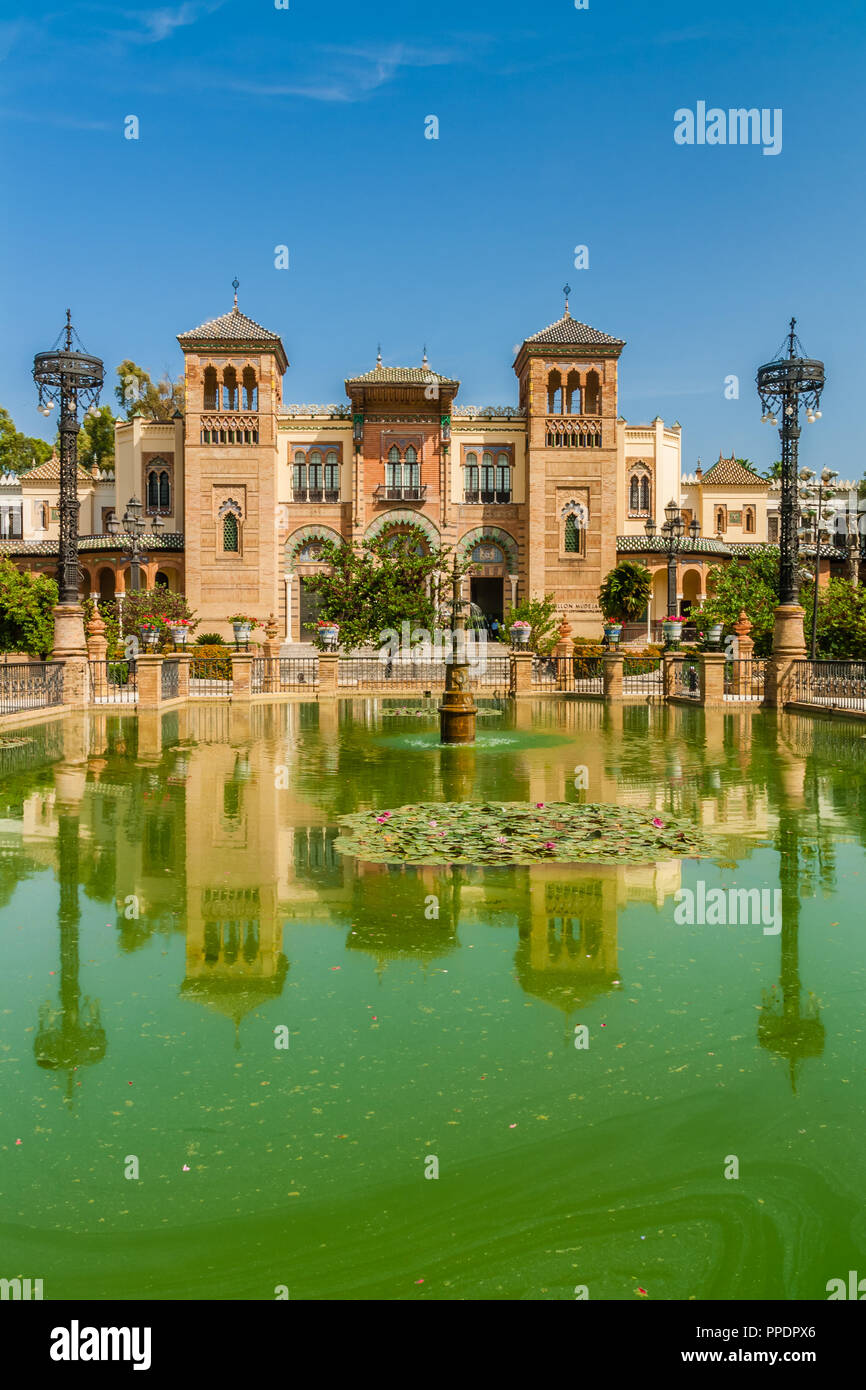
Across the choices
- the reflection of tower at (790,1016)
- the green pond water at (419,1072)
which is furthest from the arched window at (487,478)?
the reflection of tower at (790,1016)

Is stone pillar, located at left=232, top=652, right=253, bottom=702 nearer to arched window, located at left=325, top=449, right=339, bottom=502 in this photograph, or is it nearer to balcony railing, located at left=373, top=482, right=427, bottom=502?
balcony railing, located at left=373, top=482, right=427, bottom=502

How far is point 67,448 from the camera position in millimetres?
25203

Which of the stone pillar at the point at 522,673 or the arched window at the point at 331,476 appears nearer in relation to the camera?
the stone pillar at the point at 522,673

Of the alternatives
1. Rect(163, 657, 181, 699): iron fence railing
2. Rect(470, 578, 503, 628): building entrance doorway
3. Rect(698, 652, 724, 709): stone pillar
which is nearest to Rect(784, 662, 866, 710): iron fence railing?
Rect(698, 652, 724, 709): stone pillar

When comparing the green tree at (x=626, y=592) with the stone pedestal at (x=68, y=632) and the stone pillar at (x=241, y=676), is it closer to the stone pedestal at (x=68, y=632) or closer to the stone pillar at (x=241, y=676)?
the stone pillar at (x=241, y=676)

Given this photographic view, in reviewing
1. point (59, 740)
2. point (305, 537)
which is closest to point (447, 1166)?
point (59, 740)

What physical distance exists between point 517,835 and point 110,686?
20556 mm

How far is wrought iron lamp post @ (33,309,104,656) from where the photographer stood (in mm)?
24328

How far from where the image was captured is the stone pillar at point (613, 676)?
91.1ft

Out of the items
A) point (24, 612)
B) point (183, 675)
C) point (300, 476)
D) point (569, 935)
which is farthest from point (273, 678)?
point (569, 935)

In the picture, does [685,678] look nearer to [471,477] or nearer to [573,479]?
[573,479]

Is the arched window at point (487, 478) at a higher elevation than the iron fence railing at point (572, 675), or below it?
higher

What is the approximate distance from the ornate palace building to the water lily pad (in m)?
39.0
